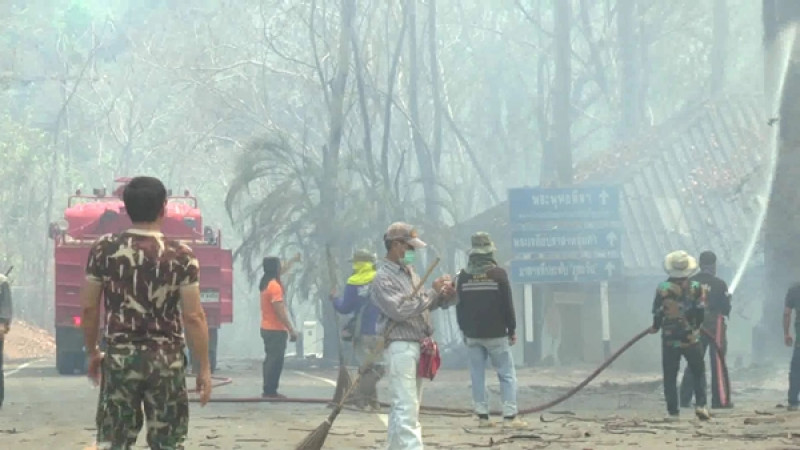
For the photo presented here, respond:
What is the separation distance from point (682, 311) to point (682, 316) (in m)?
A: 0.06

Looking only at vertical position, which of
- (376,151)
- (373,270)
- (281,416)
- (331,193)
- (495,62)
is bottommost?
(281,416)

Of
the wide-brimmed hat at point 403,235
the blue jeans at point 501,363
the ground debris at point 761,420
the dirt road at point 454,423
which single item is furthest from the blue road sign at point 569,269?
the wide-brimmed hat at point 403,235

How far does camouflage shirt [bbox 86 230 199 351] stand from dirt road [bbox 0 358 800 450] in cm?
600

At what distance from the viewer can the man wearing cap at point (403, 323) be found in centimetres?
1207

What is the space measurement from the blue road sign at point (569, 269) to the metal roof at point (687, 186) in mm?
4455

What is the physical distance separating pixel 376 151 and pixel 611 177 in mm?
24130

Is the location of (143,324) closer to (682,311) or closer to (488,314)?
(488,314)

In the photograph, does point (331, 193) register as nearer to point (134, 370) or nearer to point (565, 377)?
point (565, 377)

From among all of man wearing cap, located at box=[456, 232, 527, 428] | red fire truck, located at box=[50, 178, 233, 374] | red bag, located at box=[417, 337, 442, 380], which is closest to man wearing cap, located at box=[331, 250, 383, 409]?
man wearing cap, located at box=[456, 232, 527, 428]

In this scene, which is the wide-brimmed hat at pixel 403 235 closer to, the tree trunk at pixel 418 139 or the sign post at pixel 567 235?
the sign post at pixel 567 235

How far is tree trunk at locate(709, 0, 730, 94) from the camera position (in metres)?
54.2

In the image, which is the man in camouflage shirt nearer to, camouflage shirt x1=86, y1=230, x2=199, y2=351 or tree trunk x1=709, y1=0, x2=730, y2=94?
camouflage shirt x1=86, y1=230, x2=199, y2=351

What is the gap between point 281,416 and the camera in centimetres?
1794

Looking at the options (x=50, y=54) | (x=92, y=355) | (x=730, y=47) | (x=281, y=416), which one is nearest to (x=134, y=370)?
(x=92, y=355)
